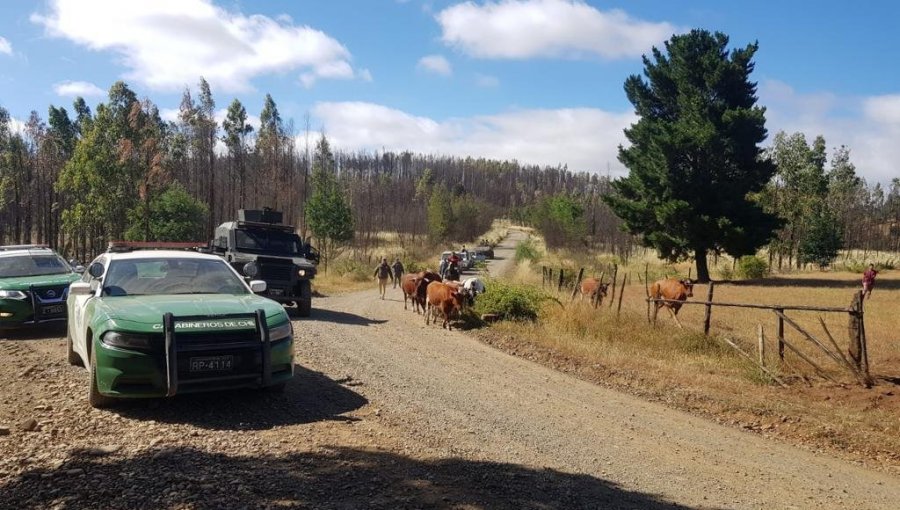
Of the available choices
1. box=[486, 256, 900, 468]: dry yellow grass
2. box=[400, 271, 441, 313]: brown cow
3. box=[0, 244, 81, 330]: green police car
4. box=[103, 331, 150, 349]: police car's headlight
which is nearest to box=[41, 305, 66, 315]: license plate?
box=[0, 244, 81, 330]: green police car

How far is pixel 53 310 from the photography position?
12.3 meters

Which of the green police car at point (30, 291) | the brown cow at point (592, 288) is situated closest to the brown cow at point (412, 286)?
the brown cow at point (592, 288)

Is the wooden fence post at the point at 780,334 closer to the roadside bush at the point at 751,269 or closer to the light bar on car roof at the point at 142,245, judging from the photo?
the light bar on car roof at the point at 142,245

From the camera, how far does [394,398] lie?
8.05 metres

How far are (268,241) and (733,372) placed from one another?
38.8ft

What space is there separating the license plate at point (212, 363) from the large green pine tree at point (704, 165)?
33.4 m

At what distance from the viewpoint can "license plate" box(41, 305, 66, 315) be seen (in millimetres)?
12160

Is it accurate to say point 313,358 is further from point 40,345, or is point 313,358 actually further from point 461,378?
point 40,345

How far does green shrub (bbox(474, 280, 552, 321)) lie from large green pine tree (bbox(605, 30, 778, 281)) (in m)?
22.2

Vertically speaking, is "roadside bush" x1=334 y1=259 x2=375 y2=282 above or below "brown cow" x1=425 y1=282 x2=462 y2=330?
below

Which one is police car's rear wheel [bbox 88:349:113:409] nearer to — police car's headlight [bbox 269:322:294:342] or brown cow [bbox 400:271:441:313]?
police car's headlight [bbox 269:322:294:342]

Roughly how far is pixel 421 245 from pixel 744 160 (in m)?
45.8

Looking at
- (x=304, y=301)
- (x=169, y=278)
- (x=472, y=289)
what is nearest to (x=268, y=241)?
(x=304, y=301)

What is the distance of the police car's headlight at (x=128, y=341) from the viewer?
6.26 metres
